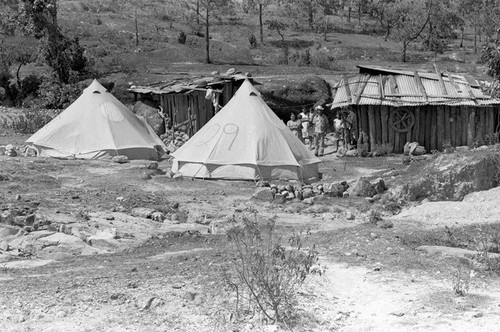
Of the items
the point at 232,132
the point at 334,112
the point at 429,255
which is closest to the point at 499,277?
the point at 429,255

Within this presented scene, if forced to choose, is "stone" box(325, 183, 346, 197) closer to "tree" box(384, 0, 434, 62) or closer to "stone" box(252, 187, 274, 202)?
"stone" box(252, 187, 274, 202)

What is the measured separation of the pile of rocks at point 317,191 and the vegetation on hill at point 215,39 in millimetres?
12299

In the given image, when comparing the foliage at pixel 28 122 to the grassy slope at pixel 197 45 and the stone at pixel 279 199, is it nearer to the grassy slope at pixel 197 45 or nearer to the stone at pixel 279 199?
the grassy slope at pixel 197 45

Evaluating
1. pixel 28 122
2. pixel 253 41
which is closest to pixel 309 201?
pixel 28 122

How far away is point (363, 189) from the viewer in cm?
1348

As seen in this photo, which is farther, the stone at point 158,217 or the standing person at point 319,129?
the standing person at point 319,129

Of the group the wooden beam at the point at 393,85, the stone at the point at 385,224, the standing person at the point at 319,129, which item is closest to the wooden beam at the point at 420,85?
the wooden beam at the point at 393,85

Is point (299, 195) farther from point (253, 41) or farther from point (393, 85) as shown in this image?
point (253, 41)

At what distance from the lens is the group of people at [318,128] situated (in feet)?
63.7

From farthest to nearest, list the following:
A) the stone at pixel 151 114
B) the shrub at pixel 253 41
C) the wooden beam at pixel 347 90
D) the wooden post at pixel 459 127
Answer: the shrub at pixel 253 41 < the stone at pixel 151 114 < the wooden beam at pixel 347 90 < the wooden post at pixel 459 127

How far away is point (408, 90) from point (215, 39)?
22.1 m

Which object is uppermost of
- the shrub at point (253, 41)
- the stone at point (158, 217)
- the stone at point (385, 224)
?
the shrub at point (253, 41)

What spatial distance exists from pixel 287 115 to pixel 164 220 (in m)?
13.0

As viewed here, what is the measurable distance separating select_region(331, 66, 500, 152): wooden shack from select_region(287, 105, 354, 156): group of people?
1.11 feet
